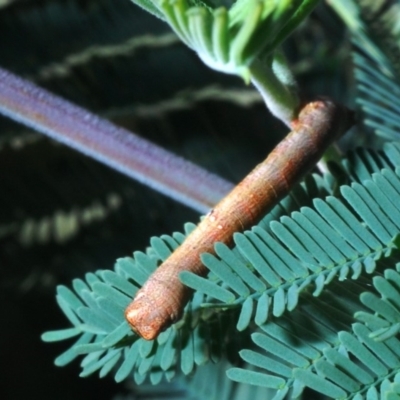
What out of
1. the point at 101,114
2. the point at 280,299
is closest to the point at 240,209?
the point at 280,299

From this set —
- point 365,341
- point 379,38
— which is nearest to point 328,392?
point 365,341

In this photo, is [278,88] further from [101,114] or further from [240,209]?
[101,114]

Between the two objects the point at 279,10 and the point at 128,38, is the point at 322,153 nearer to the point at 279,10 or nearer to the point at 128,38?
Result: the point at 279,10

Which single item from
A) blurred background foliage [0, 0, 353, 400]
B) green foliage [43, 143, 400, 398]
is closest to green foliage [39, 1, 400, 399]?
green foliage [43, 143, 400, 398]

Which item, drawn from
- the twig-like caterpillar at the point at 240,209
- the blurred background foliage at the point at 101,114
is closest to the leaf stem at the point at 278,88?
the twig-like caterpillar at the point at 240,209

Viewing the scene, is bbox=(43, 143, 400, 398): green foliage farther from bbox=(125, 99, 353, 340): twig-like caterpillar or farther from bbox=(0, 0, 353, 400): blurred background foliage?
bbox=(0, 0, 353, 400): blurred background foliage

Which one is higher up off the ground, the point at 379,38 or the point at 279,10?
the point at 379,38

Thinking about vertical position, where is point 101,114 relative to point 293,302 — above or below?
above
